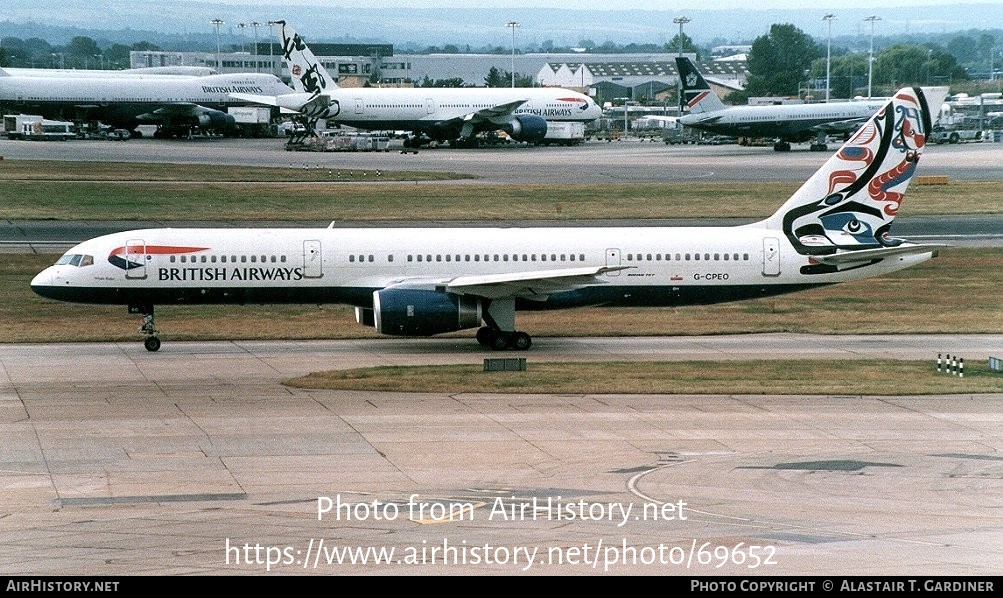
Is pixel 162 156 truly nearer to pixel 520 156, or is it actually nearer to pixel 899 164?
pixel 520 156

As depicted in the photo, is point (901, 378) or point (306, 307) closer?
point (901, 378)

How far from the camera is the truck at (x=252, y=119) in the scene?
14325 centimetres

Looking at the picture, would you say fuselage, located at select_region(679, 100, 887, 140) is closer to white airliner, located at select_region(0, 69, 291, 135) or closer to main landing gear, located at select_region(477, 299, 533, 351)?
white airliner, located at select_region(0, 69, 291, 135)

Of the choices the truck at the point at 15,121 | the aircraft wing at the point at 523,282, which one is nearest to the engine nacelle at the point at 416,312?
the aircraft wing at the point at 523,282

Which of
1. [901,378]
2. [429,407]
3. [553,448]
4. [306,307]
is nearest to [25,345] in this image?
[306,307]

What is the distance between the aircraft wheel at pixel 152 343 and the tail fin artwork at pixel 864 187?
20123 millimetres

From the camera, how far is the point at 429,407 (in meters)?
32.1

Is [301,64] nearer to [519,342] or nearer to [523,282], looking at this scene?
[519,342]

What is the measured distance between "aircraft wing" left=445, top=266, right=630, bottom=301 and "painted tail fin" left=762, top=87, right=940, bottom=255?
7268 millimetres

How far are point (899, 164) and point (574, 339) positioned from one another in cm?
1237

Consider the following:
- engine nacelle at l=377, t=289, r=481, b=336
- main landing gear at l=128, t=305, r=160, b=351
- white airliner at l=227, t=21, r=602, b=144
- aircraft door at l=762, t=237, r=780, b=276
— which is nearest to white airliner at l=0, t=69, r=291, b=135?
white airliner at l=227, t=21, r=602, b=144

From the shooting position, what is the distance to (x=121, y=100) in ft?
446

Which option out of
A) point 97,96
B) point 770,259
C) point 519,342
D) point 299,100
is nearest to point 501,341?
point 519,342

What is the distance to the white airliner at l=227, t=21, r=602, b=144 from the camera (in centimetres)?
Answer: 12081
